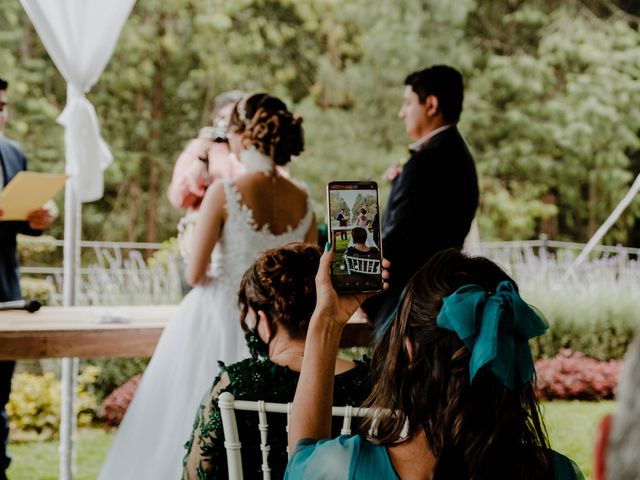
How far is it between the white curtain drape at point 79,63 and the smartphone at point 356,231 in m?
2.00

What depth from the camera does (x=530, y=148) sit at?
10352 millimetres

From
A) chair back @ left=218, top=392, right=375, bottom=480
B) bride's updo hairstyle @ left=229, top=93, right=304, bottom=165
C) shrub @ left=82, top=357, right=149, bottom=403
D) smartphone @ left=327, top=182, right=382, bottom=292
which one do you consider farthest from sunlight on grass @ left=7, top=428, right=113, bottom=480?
smartphone @ left=327, top=182, right=382, bottom=292

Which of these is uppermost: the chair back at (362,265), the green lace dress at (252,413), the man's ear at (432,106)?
the man's ear at (432,106)

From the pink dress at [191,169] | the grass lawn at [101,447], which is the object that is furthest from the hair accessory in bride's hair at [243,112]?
the grass lawn at [101,447]

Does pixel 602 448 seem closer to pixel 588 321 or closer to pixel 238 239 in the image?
pixel 238 239

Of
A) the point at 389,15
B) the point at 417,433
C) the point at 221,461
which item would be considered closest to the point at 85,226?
the point at 389,15

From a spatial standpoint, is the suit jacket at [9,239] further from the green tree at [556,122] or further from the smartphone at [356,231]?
the green tree at [556,122]

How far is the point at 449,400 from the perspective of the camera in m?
1.11

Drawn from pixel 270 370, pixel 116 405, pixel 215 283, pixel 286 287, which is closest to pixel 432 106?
pixel 215 283

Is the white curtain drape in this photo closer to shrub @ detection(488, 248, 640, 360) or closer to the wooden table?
the wooden table

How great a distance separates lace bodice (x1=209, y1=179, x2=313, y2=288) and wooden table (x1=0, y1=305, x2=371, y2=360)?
0.30 metres

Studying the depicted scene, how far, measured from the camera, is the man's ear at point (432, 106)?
2969mm

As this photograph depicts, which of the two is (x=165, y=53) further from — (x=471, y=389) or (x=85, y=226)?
(x=471, y=389)

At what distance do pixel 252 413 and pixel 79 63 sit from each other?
2136mm
